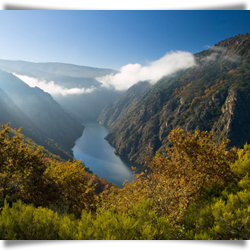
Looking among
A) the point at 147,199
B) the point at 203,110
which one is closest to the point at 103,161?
the point at 203,110

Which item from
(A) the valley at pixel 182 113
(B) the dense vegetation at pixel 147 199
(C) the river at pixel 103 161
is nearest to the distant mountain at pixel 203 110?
(A) the valley at pixel 182 113

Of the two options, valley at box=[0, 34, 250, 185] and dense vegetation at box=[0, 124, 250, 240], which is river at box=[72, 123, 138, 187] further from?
dense vegetation at box=[0, 124, 250, 240]

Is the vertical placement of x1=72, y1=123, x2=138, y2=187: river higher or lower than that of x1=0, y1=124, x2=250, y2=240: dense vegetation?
lower

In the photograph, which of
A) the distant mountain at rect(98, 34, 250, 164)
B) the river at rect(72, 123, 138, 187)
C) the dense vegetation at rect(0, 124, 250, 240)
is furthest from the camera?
the distant mountain at rect(98, 34, 250, 164)

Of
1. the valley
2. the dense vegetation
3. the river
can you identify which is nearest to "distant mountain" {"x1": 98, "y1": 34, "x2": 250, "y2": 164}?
the valley

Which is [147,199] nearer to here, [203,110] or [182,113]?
[203,110]

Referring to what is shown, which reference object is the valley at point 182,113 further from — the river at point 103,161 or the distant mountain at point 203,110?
the river at point 103,161

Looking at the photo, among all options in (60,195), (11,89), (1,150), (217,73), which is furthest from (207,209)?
(11,89)
